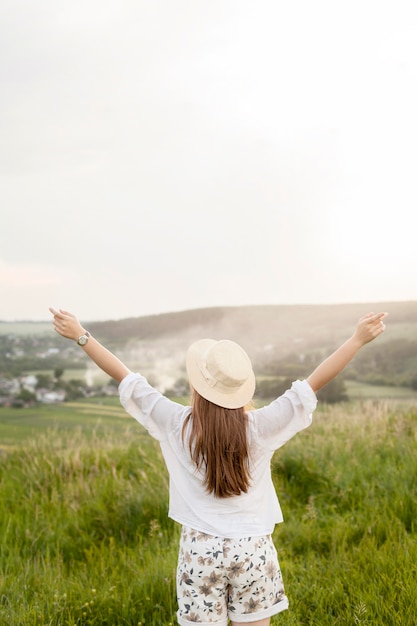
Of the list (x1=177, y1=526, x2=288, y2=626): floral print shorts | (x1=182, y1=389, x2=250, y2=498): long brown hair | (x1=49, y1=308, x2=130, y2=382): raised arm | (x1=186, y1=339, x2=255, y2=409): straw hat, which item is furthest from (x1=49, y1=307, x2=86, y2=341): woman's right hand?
(x1=177, y1=526, x2=288, y2=626): floral print shorts

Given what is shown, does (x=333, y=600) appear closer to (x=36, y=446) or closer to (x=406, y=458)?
(x=406, y=458)

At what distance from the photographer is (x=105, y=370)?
3.17m

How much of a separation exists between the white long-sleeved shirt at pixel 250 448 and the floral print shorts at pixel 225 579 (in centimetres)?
5

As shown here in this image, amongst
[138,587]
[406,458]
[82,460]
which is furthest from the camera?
[82,460]

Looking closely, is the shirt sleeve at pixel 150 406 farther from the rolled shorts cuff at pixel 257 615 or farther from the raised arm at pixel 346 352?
the rolled shorts cuff at pixel 257 615

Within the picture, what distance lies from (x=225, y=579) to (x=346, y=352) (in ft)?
3.67

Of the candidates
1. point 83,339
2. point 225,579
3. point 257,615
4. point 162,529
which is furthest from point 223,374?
point 162,529

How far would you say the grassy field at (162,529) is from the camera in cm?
391

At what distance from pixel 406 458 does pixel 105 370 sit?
3.70m

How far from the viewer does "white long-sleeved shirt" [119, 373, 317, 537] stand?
117 inches

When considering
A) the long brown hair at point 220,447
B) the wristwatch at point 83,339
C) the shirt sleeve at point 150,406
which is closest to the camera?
the long brown hair at point 220,447

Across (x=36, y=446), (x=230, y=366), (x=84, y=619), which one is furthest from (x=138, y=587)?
(x=36, y=446)

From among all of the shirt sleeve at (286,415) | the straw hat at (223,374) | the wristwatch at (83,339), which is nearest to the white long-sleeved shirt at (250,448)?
the shirt sleeve at (286,415)

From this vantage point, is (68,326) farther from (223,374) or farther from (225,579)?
(225,579)
